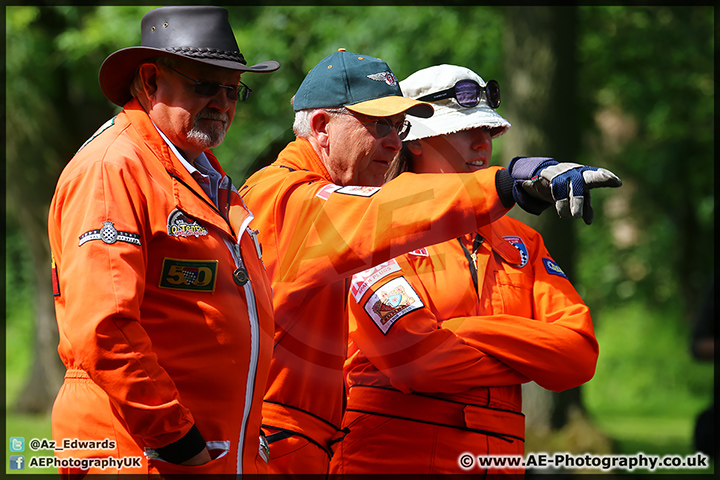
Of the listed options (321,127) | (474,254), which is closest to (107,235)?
(321,127)

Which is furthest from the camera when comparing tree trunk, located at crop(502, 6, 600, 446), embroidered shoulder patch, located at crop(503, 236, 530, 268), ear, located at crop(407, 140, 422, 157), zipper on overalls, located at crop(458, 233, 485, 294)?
tree trunk, located at crop(502, 6, 600, 446)

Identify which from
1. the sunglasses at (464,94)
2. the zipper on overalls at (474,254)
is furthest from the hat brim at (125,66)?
the zipper on overalls at (474,254)

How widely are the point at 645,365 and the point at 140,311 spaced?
1637 cm

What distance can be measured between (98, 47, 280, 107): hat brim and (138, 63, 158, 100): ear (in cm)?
3

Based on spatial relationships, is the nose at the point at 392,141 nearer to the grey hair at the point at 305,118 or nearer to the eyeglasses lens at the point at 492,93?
the grey hair at the point at 305,118

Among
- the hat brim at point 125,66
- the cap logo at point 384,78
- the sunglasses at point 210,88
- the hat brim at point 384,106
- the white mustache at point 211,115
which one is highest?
the hat brim at point 125,66

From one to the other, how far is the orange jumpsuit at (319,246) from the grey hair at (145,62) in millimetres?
488

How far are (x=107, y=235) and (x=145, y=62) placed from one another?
0.66 meters

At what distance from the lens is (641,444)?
1074cm

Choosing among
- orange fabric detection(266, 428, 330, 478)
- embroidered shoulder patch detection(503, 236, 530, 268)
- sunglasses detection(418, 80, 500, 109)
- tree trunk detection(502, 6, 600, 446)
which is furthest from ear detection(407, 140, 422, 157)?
tree trunk detection(502, 6, 600, 446)

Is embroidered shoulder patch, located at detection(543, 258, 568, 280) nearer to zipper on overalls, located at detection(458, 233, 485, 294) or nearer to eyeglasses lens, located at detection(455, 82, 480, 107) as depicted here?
zipper on overalls, located at detection(458, 233, 485, 294)

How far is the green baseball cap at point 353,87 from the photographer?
113 inches

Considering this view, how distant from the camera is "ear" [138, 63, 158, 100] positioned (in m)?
2.56

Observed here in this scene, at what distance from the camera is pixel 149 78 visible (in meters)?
2.57
